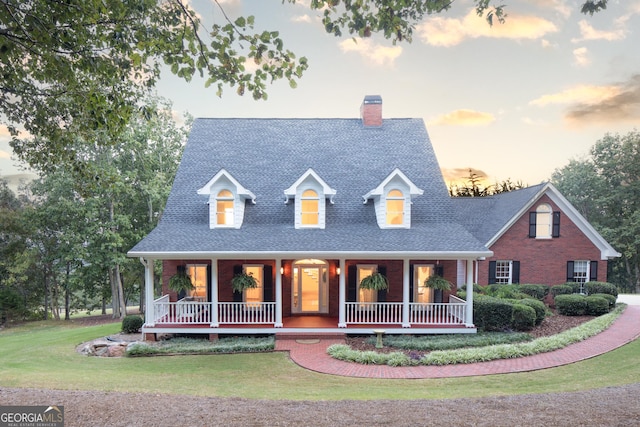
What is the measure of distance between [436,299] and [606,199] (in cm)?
2931

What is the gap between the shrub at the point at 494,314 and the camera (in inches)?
500

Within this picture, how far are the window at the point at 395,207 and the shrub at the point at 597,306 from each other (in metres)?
9.26

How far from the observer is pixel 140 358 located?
11125 mm

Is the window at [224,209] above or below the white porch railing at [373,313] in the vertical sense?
above

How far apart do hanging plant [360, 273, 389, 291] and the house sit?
668mm

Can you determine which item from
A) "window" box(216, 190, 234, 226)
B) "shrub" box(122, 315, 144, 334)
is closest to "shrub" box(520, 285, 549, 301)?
"window" box(216, 190, 234, 226)

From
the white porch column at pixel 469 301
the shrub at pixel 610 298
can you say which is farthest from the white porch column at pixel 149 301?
the shrub at pixel 610 298

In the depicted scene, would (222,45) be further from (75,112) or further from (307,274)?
(307,274)

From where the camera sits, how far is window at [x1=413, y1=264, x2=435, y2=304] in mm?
14914

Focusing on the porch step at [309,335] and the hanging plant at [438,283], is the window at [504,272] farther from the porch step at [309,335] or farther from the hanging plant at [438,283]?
the porch step at [309,335]

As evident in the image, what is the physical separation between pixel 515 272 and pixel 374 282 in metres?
11.0

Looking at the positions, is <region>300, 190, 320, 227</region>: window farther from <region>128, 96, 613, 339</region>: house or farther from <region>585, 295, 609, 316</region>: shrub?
<region>585, 295, 609, 316</region>: shrub

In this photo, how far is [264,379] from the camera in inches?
356

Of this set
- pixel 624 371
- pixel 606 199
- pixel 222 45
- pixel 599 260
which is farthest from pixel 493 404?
pixel 606 199
